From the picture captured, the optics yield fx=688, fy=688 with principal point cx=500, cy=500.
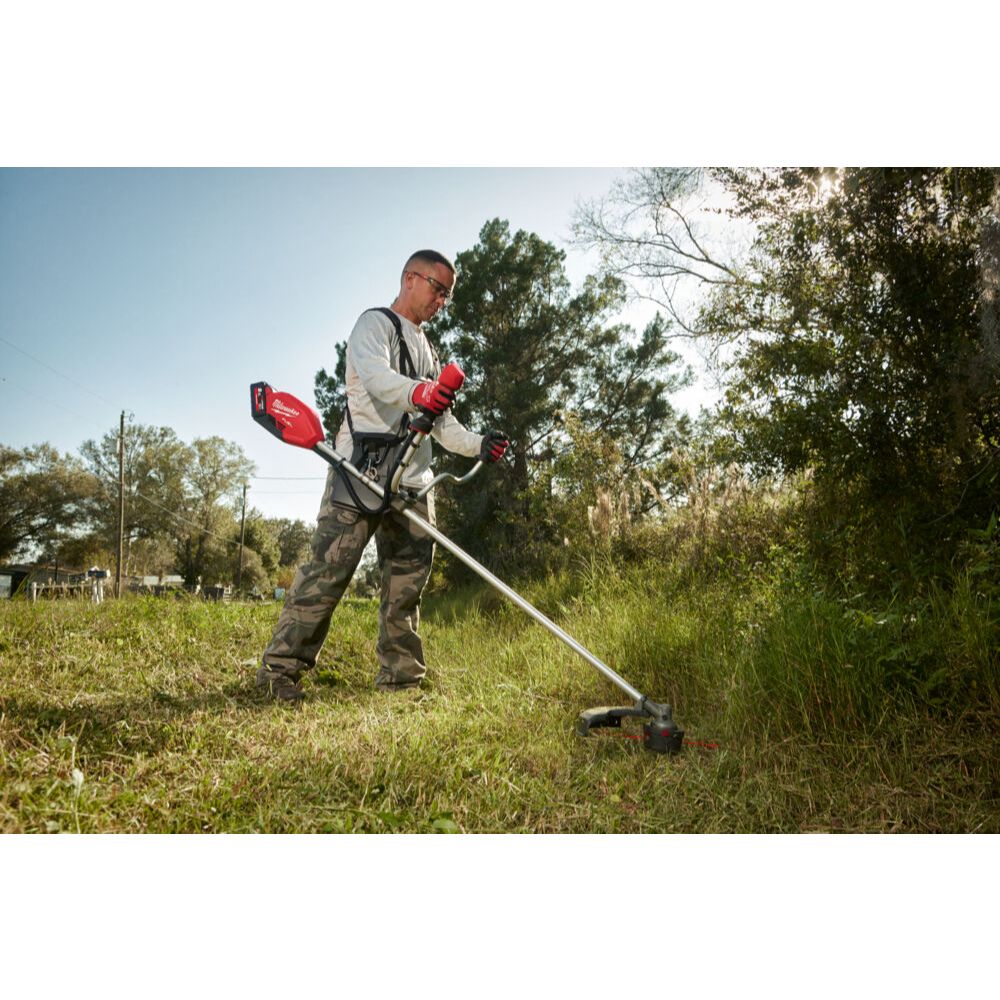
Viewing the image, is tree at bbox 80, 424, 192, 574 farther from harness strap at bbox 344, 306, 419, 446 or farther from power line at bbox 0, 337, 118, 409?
harness strap at bbox 344, 306, 419, 446

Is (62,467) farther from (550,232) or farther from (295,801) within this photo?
(550,232)

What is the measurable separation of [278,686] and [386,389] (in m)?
0.98

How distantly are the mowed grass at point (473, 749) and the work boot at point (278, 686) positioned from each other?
0.04 meters

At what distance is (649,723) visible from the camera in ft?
5.70

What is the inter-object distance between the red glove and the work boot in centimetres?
96

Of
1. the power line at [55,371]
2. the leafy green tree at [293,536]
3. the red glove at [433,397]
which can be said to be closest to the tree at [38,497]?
the power line at [55,371]

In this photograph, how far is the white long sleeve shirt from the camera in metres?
2.12

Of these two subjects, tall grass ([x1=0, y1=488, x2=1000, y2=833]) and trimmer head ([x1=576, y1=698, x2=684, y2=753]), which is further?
trimmer head ([x1=576, y1=698, x2=684, y2=753])

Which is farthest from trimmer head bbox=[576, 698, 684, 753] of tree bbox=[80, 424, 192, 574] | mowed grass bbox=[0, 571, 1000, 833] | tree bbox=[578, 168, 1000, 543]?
tree bbox=[80, 424, 192, 574]

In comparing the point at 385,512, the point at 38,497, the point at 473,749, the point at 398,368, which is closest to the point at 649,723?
the point at 473,749

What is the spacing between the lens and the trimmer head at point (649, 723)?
170 centimetres

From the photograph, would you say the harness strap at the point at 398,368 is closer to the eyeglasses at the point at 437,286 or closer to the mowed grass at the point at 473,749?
the eyeglasses at the point at 437,286

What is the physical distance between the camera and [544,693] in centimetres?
213

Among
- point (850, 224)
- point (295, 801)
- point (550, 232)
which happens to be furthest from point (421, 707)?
point (850, 224)
